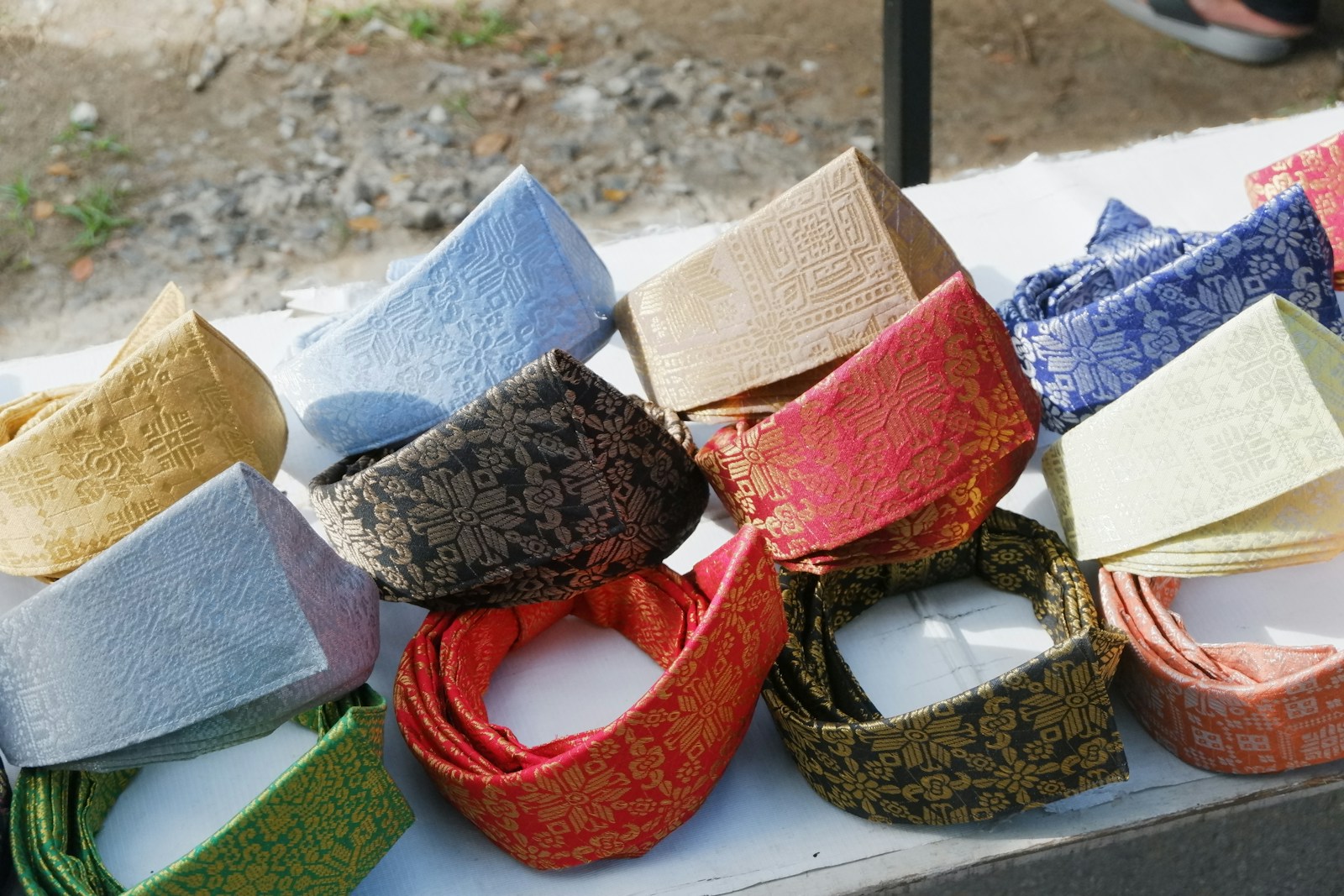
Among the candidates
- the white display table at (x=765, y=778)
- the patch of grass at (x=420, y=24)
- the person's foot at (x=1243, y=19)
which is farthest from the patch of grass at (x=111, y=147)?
the person's foot at (x=1243, y=19)

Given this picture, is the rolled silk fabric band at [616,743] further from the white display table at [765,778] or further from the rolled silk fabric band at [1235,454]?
the rolled silk fabric band at [1235,454]

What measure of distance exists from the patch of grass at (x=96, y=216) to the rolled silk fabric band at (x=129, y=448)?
1533 millimetres

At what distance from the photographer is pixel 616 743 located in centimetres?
99

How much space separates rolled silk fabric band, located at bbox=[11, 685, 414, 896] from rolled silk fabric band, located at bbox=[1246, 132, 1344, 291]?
111 cm

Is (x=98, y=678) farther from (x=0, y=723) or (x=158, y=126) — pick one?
(x=158, y=126)

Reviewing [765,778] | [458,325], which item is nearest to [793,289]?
[458,325]

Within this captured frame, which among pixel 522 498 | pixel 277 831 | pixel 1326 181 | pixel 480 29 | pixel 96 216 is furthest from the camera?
pixel 480 29

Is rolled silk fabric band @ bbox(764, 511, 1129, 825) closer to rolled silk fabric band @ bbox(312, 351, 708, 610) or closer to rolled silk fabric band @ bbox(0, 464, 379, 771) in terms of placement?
rolled silk fabric band @ bbox(312, 351, 708, 610)

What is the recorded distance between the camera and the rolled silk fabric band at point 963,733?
0.98m

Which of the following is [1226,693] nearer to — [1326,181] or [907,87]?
[1326,181]

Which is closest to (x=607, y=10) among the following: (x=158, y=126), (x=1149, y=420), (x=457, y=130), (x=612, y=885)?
(x=457, y=130)

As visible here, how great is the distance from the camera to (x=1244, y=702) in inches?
40.9

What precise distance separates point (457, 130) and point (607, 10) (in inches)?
22.3

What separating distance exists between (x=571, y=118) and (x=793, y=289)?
5.78ft
